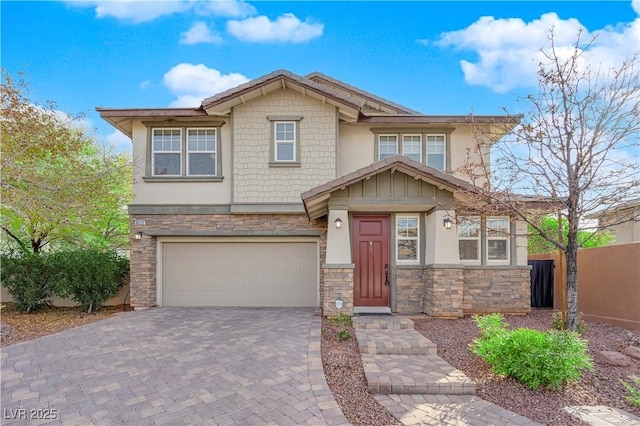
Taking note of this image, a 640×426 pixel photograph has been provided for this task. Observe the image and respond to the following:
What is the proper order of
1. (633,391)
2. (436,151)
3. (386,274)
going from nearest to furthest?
1. (633,391)
2. (386,274)
3. (436,151)

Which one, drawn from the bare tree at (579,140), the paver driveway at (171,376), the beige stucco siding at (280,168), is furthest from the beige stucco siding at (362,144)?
the paver driveway at (171,376)

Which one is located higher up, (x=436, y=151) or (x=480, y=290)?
(x=436, y=151)

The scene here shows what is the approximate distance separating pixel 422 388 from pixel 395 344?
1590 mm

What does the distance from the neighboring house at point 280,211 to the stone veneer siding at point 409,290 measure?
0.09 feet

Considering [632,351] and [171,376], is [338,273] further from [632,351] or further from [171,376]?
[632,351]

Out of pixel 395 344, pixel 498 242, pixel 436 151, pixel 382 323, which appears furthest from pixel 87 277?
pixel 498 242

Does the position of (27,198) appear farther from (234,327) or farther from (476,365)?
(476,365)

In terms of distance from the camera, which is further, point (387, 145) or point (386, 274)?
point (387, 145)

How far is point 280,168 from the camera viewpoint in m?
10.4

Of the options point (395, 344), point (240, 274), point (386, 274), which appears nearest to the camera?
point (395, 344)

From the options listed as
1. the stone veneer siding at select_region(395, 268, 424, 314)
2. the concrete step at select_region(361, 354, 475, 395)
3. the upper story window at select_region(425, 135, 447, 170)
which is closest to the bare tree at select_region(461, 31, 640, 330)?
the concrete step at select_region(361, 354, 475, 395)

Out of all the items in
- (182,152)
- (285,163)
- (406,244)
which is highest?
(182,152)

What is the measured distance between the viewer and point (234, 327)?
7.70 m

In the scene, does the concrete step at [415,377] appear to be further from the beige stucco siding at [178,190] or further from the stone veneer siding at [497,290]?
the beige stucco siding at [178,190]
